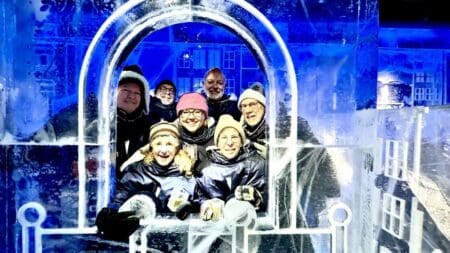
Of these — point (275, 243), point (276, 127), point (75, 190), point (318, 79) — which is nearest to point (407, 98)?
point (318, 79)

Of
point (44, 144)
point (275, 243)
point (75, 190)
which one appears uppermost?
point (44, 144)

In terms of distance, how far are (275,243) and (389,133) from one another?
0.74m

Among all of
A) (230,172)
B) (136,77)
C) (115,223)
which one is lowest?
(115,223)

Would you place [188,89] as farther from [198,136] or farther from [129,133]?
[129,133]

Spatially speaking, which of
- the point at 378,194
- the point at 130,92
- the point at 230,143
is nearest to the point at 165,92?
the point at 130,92

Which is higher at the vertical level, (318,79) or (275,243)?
(318,79)

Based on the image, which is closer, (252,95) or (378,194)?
(378,194)

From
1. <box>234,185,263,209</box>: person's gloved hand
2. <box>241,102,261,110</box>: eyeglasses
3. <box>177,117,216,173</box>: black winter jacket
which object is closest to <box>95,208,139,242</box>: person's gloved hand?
<box>177,117,216,173</box>: black winter jacket

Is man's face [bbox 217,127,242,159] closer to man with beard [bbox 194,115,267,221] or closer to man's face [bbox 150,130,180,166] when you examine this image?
man with beard [bbox 194,115,267,221]

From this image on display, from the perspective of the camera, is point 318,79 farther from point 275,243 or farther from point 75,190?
point 75,190

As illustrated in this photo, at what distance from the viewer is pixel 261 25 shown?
225cm

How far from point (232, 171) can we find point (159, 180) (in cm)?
35

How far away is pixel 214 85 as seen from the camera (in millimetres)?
2273

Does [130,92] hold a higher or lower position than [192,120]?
higher
